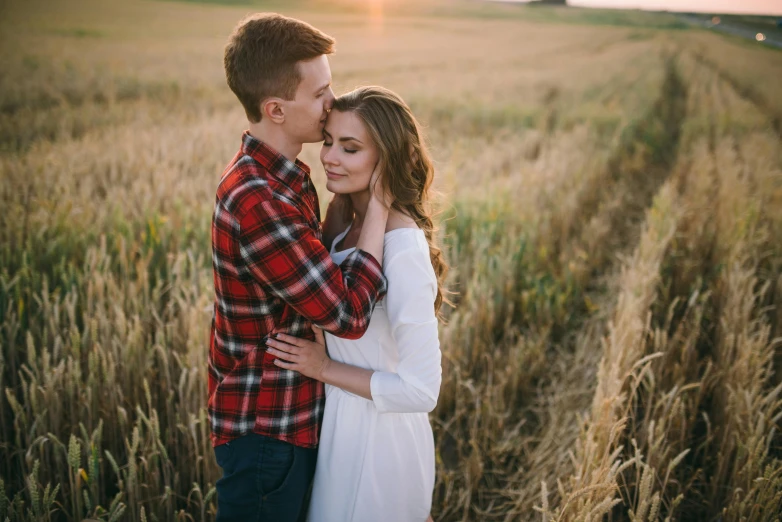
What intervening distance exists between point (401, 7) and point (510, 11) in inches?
571

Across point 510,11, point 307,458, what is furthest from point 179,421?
point 510,11

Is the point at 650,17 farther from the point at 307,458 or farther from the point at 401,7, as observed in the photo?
the point at 307,458

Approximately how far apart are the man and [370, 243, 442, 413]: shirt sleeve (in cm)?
7

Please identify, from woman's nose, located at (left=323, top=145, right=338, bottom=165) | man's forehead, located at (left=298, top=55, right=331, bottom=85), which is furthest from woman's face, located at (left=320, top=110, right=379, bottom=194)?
man's forehead, located at (left=298, top=55, right=331, bottom=85)

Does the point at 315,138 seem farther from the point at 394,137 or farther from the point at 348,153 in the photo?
the point at 394,137

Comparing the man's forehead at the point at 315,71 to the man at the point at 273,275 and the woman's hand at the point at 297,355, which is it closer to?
the man at the point at 273,275

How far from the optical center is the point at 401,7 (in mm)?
47281

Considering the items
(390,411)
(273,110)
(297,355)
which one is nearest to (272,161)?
(273,110)

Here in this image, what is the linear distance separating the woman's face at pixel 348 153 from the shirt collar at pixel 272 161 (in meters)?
0.13

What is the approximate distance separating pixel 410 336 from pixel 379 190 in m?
0.47

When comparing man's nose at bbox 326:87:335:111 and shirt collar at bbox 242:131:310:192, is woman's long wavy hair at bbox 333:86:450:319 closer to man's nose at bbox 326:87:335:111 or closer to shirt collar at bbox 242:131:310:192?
man's nose at bbox 326:87:335:111

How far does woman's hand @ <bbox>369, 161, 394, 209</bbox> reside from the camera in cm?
168

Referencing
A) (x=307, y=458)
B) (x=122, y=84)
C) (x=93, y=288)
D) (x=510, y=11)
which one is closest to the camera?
(x=307, y=458)

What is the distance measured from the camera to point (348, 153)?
1709mm
